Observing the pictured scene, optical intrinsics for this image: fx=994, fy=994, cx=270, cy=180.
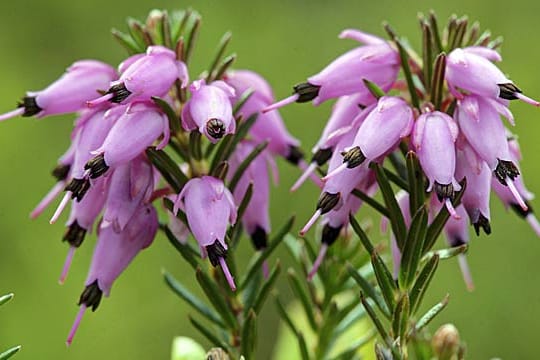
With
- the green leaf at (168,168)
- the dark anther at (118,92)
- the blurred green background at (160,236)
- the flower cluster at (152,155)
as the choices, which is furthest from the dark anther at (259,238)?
the blurred green background at (160,236)

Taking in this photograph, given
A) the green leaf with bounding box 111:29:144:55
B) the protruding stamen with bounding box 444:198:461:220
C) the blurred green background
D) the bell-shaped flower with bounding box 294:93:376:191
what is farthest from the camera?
the blurred green background

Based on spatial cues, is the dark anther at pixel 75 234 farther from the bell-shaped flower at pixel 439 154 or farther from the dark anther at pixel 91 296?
the bell-shaped flower at pixel 439 154

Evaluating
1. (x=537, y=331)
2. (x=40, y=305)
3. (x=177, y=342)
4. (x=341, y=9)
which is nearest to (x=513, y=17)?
(x=341, y=9)

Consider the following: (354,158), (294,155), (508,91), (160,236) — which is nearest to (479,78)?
(508,91)

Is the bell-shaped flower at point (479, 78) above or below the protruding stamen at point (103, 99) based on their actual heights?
below

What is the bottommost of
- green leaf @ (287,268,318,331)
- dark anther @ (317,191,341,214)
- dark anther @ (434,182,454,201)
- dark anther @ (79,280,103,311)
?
green leaf @ (287,268,318,331)

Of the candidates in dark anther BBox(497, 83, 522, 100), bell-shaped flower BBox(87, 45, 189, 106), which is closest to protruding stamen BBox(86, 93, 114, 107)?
bell-shaped flower BBox(87, 45, 189, 106)

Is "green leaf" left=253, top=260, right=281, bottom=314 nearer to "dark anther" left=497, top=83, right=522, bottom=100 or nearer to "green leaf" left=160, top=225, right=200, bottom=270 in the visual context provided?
"green leaf" left=160, top=225, right=200, bottom=270
